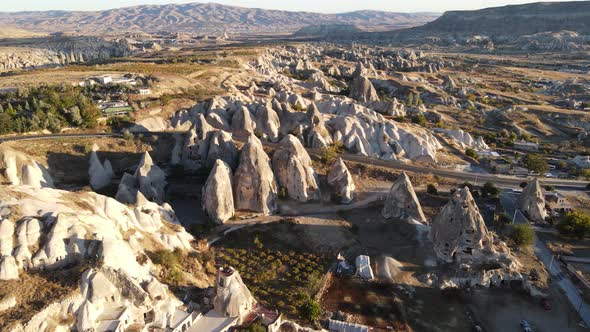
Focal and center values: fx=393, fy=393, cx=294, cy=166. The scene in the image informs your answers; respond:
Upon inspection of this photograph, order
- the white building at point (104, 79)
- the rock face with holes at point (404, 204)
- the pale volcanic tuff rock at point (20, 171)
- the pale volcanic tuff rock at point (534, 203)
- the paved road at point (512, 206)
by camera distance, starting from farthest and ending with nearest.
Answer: the white building at point (104, 79) < the pale volcanic tuff rock at point (534, 203) < the paved road at point (512, 206) < the rock face with holes at point (404, 204) < the pale volcanic tuff rock at point (20, 171)

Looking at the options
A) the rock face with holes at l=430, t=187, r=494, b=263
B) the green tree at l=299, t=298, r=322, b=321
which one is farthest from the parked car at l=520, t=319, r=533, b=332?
the green tree at l=299, t=298, r=322, b=321

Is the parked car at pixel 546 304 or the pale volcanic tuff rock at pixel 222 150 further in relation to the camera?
the pale volcanic tuff rock at pixel 222 150

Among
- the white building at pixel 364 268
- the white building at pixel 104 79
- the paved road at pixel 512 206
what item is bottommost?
the white building at pixel 364 268

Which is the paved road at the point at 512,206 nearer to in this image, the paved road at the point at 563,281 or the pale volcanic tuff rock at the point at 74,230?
the paved road at the point at 563,281

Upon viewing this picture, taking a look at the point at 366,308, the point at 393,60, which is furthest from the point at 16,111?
the point at 393,60

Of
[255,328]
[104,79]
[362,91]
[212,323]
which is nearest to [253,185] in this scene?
[212,323]

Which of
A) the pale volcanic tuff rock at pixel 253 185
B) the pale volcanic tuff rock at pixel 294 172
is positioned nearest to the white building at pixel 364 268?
the pale volcanic tuff rock at pixel 294 172

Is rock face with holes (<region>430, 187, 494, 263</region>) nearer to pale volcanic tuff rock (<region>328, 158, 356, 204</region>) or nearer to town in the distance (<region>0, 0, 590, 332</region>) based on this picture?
town in the distance (<region>0, 0, 590, 332</region>)
